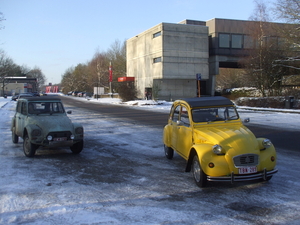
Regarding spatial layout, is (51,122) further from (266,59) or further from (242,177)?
(266,59)

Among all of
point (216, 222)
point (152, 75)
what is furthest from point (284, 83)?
point (216, 222)

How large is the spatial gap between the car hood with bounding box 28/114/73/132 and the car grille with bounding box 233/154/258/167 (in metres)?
5.09

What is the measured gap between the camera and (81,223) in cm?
413

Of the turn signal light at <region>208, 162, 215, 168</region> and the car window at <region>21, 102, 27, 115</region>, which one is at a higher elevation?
the car window at <region>21, 102, 27, 115</region>

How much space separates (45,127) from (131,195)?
416cm

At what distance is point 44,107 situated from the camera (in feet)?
31.3

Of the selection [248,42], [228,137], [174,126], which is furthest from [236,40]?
[228,137]

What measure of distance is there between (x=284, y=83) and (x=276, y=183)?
96.9 feet

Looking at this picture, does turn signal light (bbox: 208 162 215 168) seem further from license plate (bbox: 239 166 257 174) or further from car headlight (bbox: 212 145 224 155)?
license plate (bbox: 239 166 257 174)

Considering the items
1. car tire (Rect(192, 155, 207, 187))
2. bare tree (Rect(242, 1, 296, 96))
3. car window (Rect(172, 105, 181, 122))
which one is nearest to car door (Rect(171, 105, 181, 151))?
car window (Rect(172, 105, 181, 122))

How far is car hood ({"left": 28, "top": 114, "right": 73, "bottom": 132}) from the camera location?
326 inches

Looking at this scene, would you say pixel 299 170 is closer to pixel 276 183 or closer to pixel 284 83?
pixel 276 183

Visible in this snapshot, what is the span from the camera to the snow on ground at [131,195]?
4301 millimetres

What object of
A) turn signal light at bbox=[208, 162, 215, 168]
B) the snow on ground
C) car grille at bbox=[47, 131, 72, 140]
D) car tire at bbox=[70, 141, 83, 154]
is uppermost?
car grille at bbox=[47, 131, 72, 140]
